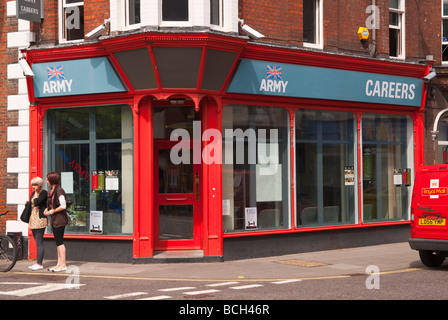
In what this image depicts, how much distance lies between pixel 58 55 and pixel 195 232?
15.8 ft

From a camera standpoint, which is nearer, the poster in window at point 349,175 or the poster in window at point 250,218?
the poster in window at point 250,218

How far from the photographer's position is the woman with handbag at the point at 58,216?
12.3 metres

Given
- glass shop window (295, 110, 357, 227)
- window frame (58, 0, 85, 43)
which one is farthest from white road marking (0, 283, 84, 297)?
glass shop window (295, 110, 357, 227)

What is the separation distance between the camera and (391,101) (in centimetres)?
1677

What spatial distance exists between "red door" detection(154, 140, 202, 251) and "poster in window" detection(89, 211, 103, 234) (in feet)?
4.19

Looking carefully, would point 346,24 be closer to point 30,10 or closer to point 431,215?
point 431,215

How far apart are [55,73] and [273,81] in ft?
15.7

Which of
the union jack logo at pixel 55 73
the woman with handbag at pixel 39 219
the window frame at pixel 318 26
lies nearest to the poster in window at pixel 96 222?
the woman with handbag at pixel 39 219

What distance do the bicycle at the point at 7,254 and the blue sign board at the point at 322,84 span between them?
5.38m

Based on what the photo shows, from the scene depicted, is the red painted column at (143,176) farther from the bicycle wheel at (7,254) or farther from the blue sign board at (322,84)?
the bicycle wheel at (7,254)

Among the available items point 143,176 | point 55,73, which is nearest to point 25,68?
point 55,73

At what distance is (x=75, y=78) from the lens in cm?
1397
